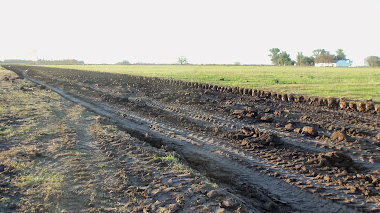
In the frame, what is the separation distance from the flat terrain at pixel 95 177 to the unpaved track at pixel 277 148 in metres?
0.75

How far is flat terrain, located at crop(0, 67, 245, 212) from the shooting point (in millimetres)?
4270

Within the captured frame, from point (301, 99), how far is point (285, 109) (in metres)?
2.39

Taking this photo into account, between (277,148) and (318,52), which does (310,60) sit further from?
(277,148)

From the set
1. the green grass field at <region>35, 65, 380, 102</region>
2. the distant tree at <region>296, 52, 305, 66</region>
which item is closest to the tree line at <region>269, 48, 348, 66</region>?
the distant tree at <region>296, 52, 305, 66</region>

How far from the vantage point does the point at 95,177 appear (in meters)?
5.21

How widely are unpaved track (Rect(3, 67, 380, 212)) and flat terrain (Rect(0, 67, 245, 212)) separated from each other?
75 centimetres

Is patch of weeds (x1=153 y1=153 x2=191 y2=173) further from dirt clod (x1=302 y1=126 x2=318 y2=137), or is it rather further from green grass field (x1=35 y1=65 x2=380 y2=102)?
green grass field (x1=35 y1=65 x2=380 y2=102)

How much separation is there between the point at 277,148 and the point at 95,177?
4346mm

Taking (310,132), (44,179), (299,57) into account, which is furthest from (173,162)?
(299,57)

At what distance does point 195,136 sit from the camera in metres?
8.63

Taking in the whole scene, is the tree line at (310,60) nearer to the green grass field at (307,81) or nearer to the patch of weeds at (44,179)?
the green grass field at (307,81)

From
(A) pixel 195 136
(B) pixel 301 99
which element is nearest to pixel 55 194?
(A) pixel 195 136

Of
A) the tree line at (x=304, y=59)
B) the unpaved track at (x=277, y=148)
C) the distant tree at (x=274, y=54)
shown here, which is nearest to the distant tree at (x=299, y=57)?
the tree line at (x=304, y=59)

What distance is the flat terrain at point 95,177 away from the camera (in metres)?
4.27
